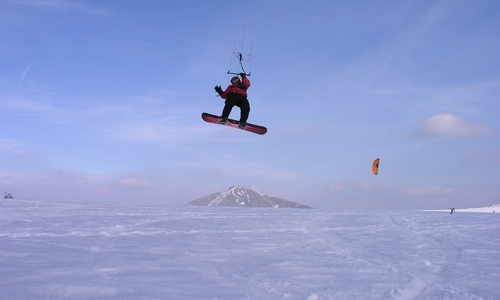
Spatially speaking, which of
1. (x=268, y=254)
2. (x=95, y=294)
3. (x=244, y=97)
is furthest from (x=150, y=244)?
(x=244, y=97)

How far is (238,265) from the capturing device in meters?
5.71

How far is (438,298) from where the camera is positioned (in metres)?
4.23

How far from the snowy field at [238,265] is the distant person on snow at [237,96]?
431 centimetres

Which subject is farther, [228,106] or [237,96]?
[228,106]

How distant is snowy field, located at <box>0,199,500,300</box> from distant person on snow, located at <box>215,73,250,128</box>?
4314 mm

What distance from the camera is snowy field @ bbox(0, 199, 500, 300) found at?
4.33m

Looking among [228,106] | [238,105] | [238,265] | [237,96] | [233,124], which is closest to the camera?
[238,265]

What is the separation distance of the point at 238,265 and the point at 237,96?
7.17m

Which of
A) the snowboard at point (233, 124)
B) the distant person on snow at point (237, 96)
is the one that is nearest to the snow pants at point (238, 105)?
the distant person on snow at point (237, 96)

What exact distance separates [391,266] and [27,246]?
608 cm

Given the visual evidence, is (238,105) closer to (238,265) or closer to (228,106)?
(228,106)

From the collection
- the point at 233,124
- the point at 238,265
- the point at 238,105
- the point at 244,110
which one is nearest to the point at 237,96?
the point at 238,105

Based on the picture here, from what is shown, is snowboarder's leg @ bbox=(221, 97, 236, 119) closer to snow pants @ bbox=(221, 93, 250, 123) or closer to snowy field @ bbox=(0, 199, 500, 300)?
snow pants @ bbox=(221, 93, 250, 123)

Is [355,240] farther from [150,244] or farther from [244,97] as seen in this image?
[244,97]
